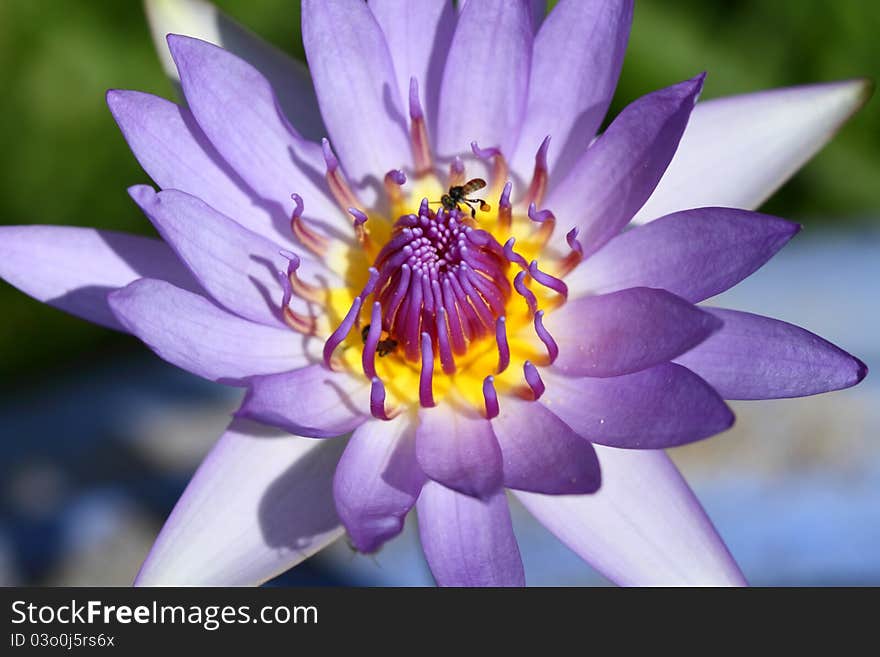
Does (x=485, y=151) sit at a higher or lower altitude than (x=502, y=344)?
higher

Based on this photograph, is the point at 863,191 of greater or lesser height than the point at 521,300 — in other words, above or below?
above

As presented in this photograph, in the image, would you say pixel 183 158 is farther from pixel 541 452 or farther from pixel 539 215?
pixel 541 452

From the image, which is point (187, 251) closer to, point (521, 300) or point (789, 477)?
point (521, 300)

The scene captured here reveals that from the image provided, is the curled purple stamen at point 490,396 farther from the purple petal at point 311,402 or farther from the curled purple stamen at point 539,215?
the curled purple stamen at point 539,215

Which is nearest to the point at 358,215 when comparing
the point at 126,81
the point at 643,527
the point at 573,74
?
the point at 573,74

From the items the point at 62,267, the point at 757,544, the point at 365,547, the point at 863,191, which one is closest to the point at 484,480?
the point at 365,547

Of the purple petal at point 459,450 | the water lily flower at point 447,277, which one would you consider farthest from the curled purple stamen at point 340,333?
the purple petal at point 459,450

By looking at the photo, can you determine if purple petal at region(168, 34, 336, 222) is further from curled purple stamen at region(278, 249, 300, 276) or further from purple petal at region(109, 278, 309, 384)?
purple petal at region(109, 278, 309, 384)
